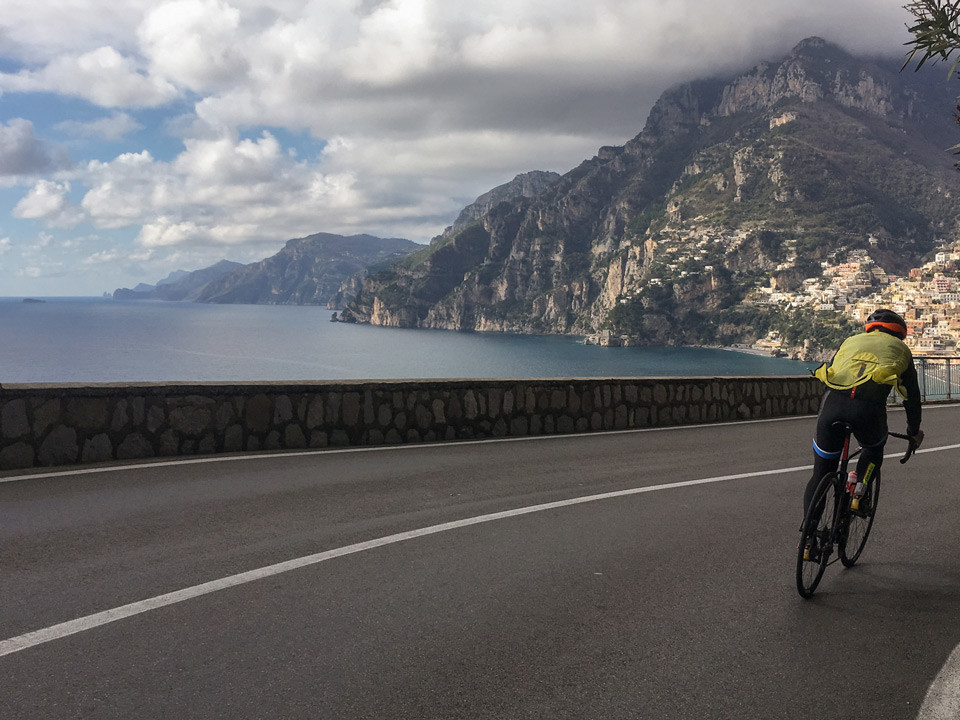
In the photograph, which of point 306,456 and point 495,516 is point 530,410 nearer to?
point 306,456

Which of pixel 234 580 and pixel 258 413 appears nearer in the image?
pixel 234 580

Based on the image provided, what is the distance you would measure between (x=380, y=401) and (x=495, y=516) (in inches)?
173

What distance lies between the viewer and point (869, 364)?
16.3 feet

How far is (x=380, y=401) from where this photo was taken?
35.3 feet

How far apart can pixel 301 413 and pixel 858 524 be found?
6.58 m

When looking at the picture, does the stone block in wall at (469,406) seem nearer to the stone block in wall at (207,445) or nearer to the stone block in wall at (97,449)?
the stone block in wall at (207,445)

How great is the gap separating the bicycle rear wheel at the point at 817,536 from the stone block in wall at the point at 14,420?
7.28 m

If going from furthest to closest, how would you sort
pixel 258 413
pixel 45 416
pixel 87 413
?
pixel 258 413, pixel 87 413, pixel 45 416

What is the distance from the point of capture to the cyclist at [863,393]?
494 cm

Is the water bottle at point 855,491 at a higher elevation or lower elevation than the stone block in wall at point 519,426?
higher

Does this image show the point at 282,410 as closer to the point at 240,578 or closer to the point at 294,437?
the point at 294,437

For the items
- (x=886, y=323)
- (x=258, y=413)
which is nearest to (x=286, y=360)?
(x=258, y=413)

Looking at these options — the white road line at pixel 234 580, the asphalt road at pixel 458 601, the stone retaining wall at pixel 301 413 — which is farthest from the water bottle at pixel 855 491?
the stone retaining wall at pixel 301 413

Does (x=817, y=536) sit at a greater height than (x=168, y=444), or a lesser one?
greater
